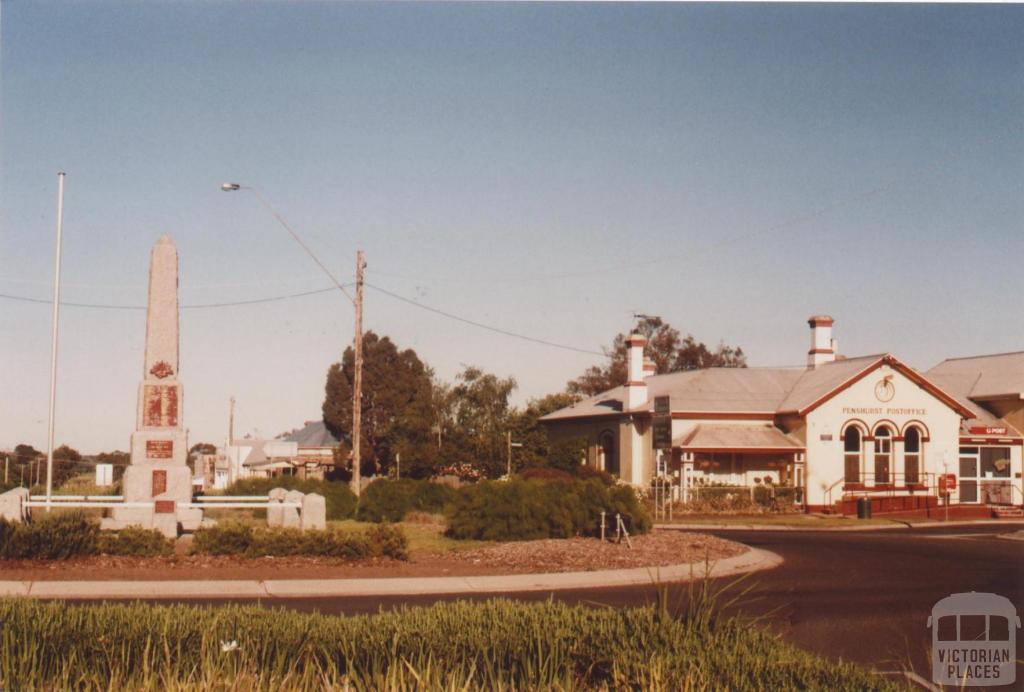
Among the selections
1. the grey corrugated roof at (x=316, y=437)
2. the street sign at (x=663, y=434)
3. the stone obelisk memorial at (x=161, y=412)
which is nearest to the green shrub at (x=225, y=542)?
the stone obelisk memorial at (x=161, y=412)

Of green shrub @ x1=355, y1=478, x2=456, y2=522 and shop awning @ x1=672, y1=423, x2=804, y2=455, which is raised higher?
shop awning @ x1=672, y1=423, x2=804, y2=455

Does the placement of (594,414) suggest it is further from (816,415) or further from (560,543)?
(560,543)

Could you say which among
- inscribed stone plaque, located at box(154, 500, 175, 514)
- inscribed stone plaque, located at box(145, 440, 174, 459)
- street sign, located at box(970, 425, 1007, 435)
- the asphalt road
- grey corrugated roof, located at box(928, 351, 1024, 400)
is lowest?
the asphalt road

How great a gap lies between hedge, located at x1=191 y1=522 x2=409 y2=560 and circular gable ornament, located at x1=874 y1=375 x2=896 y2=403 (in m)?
26.0

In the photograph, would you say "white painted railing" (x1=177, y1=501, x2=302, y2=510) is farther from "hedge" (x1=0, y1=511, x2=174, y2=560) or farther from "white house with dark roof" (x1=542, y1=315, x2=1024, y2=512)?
"white house with dark roof" (x1=542, y1=315, x2=1024, y2=512)

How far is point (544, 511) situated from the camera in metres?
22.0

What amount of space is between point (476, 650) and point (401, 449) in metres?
55.3

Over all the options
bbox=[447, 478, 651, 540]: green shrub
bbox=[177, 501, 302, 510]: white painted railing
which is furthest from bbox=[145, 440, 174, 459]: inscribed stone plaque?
bbox=[447, 478, 651, 540]: green shrub

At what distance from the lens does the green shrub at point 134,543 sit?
17.8 meters

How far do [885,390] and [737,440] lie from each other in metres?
6.17

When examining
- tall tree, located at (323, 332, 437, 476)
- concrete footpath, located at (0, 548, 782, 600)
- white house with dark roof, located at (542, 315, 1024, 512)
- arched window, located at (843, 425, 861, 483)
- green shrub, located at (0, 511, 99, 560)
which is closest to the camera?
concrete footpath, located at (0, 548, 782, 600)

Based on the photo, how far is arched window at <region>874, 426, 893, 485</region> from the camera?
39344mm

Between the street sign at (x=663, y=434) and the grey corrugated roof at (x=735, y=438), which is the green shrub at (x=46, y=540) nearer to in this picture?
the street sign at (x=663, y=434)

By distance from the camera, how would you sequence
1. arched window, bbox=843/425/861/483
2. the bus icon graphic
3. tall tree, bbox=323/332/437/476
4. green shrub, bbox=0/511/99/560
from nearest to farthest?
the bus icon graphic → green shrub, bbox=0/511/99/560 → arched window, bbox=843/425/861/483 → tall tree, bbox=323/332/437/476
